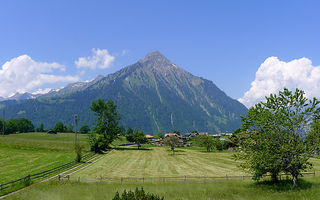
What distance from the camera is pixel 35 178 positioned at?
126 ft

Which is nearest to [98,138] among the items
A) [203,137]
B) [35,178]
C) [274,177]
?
[35,178]

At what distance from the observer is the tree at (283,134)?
80.9ft

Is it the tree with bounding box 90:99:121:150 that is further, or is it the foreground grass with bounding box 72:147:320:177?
the tree with bounding box 90:99:121:150

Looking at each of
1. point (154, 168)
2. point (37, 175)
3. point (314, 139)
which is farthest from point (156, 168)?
point (314, 139)

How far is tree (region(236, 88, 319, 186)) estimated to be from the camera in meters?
24.7

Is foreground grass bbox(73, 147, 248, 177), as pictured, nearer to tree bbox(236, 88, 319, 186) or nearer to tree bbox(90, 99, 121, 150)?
tree bbox(236, 88, 319, 186)

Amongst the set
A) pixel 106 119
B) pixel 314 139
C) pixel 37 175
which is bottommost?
pixel 37 175

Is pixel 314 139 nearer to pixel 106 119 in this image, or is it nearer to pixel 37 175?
pixel 37 175

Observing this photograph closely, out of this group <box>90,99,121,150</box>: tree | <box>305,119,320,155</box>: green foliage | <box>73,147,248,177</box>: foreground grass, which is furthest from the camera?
<box>90,99,121,150</box>: tree

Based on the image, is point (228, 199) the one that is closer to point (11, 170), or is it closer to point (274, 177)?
point (274, 177)

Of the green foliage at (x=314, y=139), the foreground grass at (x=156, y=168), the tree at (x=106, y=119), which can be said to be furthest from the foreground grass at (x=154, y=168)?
the tree at (x=106, y=119)

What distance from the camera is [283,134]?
26016mm

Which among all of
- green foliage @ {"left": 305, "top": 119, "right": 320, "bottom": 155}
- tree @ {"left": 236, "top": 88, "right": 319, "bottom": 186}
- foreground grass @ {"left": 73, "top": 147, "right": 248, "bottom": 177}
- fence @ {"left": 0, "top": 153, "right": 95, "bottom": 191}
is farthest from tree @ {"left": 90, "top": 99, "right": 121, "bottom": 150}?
green foliage @ {"left": 305, "top": 119, "right": 320, "bottom": 155}

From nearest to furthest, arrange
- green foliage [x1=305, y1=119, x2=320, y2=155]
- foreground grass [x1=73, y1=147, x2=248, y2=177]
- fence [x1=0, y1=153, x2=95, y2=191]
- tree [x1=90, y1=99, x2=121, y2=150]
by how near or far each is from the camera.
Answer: green foliage [x1=305, y1=119, x2=320, y2=155], fence [x1=0, y1=153, x2=95, y2=191], foreground grass [x1=73, y1=147, x2=248, y2=177], tree [x1=90, y1=99, x2=121, y2=150]
